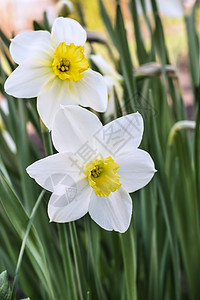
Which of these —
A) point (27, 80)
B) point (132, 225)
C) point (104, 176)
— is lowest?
point (132, 225)

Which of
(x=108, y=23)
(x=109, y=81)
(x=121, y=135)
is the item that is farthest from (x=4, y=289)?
(x=108, y=23)

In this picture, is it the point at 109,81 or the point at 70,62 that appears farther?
the point at 109,81

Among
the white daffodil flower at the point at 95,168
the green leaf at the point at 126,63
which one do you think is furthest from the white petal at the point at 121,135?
the green leaf at the point at 126,63

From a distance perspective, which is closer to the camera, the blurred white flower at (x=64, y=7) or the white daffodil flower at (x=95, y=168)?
the white daffodil flower at (x=95, y=168)

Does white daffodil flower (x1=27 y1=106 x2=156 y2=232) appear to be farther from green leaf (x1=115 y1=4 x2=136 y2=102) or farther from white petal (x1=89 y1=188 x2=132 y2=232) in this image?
green leaf (x1=115 y1=4 x2=136 y2=102)

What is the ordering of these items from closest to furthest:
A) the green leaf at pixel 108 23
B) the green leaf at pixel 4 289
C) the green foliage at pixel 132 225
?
the green leaf at pixel 4 289 → the green foliage at pixel 132 225 → the green leaf at pixel 108 23

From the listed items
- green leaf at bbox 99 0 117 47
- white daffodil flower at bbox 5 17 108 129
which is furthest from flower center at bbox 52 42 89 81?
green leaf at bbox 99 0 117 47

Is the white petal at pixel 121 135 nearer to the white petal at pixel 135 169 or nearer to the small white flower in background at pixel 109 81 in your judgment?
the white petal at pixel 135 169

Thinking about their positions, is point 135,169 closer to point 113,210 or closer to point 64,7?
point 113,210

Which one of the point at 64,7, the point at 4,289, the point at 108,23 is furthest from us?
the point at 108,23
